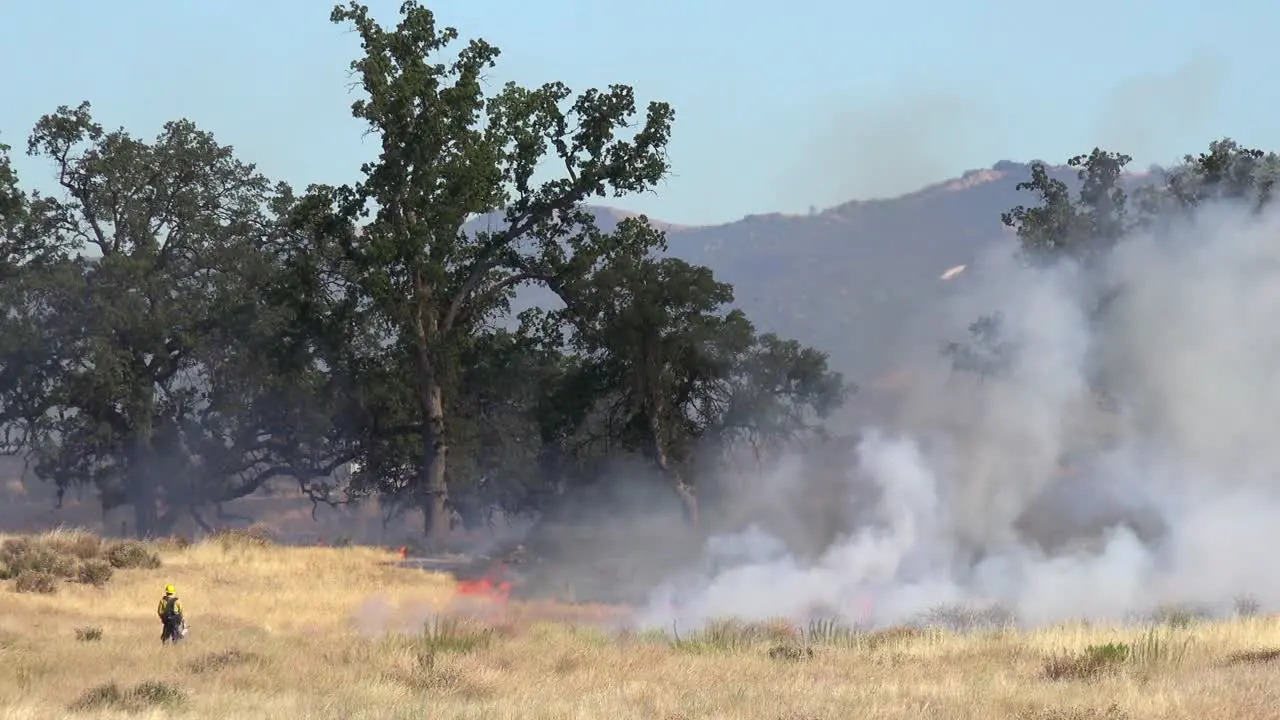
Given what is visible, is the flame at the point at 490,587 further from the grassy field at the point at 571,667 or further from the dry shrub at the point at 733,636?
the dry shrub at the point at 733,636

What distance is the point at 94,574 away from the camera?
34.1 metres

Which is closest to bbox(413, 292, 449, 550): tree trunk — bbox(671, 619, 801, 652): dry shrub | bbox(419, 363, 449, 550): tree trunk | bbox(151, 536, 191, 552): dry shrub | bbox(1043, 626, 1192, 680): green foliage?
bbox(419, 363, 449, 550): tree trunk

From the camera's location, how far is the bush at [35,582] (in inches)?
1271

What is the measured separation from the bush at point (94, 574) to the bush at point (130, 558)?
1670 mm

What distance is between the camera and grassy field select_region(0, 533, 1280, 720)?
16.7 meters

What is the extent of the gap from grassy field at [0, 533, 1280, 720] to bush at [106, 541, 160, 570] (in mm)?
3605

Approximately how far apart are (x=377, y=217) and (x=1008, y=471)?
23242 millimetres

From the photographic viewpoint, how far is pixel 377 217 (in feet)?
160

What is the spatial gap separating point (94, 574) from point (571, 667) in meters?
16.3

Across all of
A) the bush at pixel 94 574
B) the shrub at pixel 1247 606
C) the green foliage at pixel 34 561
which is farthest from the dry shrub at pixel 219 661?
the shrub at pixel 1247 606

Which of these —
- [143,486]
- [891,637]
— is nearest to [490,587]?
[891,637]

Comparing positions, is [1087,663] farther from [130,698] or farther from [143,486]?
[143,486]

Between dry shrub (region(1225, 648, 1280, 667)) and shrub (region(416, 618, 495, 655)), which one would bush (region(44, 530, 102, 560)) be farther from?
dry shrub (region(1225, 648, 1280, 667))

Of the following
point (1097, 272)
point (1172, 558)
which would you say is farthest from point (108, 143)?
point (1172, 558)
